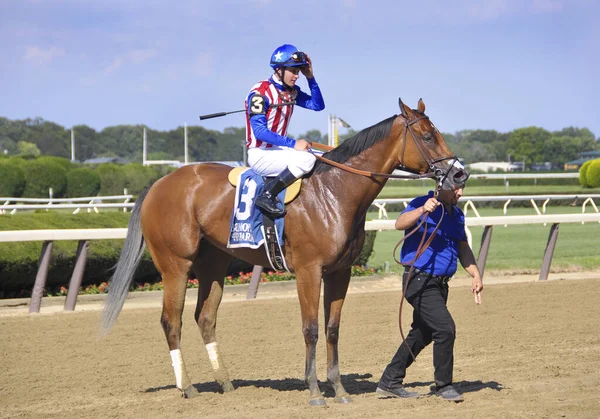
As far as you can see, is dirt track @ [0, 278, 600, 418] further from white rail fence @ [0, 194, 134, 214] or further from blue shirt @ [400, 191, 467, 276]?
white rail fence @ [0, 194, 134, 214]

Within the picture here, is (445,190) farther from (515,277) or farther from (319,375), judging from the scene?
(515,277)

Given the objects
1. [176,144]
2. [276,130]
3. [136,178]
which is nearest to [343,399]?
[276,130]

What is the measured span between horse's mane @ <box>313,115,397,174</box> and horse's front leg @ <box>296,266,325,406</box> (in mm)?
698

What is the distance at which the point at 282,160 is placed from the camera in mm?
5195

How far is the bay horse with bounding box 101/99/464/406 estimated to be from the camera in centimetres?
504

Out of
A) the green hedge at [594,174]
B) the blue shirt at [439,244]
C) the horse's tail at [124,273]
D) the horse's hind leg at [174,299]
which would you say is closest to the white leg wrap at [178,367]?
the horse's hind leg at [174,299]

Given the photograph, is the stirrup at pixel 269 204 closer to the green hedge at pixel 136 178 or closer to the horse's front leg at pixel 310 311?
the horse's front leg at pixel 310 311

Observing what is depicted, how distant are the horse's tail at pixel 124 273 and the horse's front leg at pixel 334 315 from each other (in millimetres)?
1497

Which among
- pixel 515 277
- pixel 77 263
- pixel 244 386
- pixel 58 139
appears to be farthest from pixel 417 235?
pixel 58 139

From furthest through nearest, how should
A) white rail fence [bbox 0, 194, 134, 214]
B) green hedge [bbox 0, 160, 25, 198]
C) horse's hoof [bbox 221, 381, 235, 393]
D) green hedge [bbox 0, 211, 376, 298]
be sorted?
green hedge [bbox 0, 160, 25, 198], white rail fence [bbox 0, 194, 134, 214], green hedge [bbox 0, 211, 376, 298], horse's hoof [bbox 221, 381, 235, 393]

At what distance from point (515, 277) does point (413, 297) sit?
6.71 meters

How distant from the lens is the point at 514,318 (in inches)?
313

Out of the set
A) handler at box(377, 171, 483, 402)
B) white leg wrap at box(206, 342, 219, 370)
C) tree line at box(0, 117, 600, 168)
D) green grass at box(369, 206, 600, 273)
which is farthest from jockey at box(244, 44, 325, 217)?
tree line at box(0, 117, 600, 168)

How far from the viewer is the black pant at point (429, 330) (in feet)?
15.9
